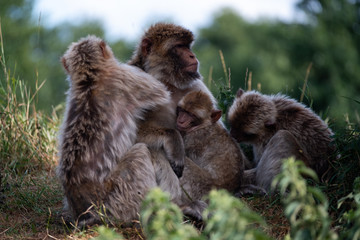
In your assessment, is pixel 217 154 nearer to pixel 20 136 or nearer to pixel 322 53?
pixel 20 136

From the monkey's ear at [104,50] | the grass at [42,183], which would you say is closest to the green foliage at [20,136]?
the grass at [42,183]

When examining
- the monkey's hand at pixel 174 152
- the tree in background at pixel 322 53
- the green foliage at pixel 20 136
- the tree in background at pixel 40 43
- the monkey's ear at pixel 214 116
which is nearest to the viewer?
the monkey's hand at pixel 174 152

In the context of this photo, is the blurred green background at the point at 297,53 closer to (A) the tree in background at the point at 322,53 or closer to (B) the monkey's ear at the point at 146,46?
(A) the tree in background at the point at 322,53

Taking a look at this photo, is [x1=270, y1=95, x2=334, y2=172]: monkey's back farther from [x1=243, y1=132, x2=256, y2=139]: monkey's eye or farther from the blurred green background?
the blurred green background

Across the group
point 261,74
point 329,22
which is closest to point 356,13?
point 329,22

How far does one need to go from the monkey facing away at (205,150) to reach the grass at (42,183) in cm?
35

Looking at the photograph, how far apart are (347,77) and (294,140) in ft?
68.6

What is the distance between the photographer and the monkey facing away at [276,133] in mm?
5184

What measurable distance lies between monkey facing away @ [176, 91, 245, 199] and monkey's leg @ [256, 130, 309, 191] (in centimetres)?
25

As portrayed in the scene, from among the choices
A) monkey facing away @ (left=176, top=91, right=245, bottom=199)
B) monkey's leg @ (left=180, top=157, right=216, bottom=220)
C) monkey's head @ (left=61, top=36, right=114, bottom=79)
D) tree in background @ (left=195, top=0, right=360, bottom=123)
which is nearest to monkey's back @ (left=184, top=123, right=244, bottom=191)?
monkey facing away @ (left=176, top=91, right=245, bottom=199)

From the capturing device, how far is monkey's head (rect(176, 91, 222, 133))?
5227 mm

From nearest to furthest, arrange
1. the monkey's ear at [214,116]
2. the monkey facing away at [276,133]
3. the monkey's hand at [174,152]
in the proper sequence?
1. the monkey's hand at [174,152]
2. the monkey facing away at [276,133]
3. the monkey's ear at [214,116]

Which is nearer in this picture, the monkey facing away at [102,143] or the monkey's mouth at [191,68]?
the monkey facing away at [102,143]

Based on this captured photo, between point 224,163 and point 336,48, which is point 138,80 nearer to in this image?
point 224,163
